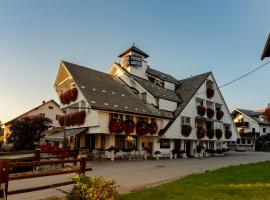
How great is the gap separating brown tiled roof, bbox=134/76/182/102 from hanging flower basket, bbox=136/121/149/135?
5617 millimetres

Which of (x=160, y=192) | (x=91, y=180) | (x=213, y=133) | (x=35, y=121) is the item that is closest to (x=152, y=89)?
(x=213, y=133)

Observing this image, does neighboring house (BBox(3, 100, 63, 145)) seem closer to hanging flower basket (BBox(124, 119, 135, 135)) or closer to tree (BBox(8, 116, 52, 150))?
tree (BBox(8, 116, 52, 150))

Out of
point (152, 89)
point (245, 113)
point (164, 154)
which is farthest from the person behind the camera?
point (245, 113)

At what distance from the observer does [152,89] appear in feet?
133

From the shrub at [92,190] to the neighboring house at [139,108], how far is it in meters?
21.8

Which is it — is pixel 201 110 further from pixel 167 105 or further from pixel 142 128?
pixel 142 128

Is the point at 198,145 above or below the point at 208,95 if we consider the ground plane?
below

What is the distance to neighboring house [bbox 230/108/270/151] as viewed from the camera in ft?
246

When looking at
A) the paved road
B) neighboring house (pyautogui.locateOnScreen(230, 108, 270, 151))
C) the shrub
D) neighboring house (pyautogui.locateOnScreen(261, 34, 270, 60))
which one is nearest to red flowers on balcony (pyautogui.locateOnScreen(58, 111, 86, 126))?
the paved road

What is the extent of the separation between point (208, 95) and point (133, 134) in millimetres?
17367

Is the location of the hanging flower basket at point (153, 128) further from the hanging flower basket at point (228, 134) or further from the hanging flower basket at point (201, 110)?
the hanging flower basket at point (228, 134)

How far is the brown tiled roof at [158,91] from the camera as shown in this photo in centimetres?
3956

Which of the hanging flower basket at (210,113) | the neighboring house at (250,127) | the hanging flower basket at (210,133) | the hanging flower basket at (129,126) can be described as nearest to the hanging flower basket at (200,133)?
the hanging flower basket at (210,133)

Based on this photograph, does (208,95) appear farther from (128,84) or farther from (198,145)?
(128,84)
